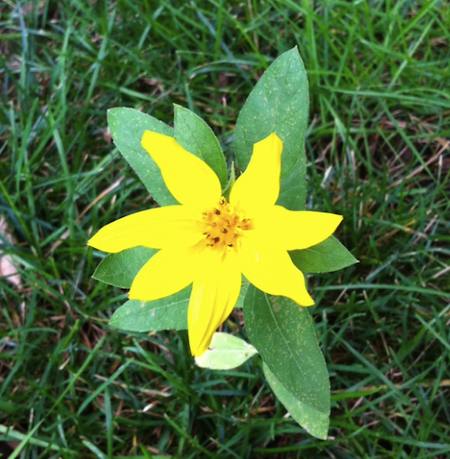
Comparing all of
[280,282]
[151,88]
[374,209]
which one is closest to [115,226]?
[280,282]

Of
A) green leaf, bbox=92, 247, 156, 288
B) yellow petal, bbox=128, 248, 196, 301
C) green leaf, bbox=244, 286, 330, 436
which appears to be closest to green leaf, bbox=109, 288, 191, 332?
green leaf, bbox=92, 247, 156, 288

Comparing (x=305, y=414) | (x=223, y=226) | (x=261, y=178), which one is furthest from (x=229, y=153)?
(x=261, y=178)

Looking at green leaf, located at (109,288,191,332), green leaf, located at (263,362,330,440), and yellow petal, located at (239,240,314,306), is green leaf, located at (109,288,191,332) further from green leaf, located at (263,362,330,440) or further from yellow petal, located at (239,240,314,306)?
yellow petal, located at (239,240,314,306)

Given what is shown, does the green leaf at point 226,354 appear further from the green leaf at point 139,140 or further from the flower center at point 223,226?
the flower center at point 223,226

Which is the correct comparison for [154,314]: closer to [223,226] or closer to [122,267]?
A: [122,267]

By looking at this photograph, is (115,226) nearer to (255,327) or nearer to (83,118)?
(255,327)

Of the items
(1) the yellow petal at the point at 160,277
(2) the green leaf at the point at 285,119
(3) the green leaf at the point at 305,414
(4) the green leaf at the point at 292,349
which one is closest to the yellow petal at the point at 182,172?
(1) the yellow petal at the point at 160,277
